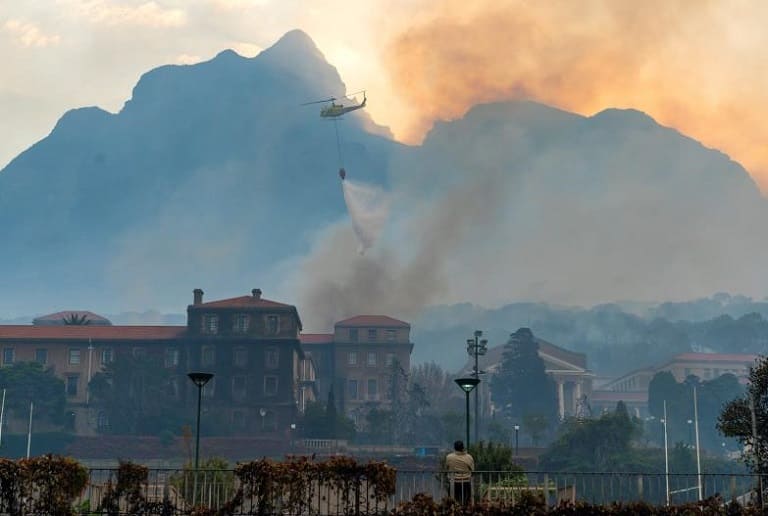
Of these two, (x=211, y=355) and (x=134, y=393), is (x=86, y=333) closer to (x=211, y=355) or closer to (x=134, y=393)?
(x=134, y=393)

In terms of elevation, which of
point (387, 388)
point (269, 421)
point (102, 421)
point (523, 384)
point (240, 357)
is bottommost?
point (102, 421)

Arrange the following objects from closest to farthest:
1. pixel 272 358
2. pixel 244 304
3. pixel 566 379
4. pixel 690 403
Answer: pixel 272 358
pixel 244 304
pixel 690 403
pixel 566 379

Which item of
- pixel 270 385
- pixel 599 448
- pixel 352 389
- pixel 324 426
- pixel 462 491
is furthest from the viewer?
pixel 352 389

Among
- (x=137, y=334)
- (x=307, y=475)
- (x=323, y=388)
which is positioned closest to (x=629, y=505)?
(x=307, y=475)

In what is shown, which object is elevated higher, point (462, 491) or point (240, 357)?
point (240, 357)

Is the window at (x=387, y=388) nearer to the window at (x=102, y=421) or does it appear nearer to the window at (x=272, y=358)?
the window at (x=272, y=358)

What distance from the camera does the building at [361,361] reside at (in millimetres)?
168875

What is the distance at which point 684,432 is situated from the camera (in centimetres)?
17062

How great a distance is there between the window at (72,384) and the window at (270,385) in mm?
28231

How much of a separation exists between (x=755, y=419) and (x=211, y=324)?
12172 cm

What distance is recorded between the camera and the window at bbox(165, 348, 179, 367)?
149 meters

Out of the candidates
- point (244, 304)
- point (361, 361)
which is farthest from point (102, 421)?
point (361, 361)

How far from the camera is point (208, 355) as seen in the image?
147 m

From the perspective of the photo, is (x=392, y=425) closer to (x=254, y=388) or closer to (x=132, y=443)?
(x=254, y=388)
